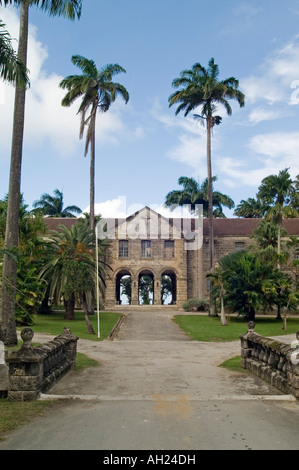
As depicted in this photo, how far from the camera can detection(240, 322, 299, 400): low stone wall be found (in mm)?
8312

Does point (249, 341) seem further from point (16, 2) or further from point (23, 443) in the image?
point (16, 2)

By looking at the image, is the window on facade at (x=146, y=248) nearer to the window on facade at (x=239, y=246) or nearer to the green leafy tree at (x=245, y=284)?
the window on facade at (x=239, y=246)

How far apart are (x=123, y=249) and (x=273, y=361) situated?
39117mm

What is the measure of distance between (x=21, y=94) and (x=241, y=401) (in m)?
13.4

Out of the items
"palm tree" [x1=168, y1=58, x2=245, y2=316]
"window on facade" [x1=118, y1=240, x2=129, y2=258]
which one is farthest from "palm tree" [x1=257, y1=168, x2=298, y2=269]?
"window on facade" [x1=118, y1=240, x2=129, y2=258]

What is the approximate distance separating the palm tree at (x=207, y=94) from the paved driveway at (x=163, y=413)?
1077 inches

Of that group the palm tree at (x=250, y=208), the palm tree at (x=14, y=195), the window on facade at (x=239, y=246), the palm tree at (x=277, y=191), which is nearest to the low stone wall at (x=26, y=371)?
the palm tree at (x=14, y=195)

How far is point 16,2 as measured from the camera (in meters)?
10.8

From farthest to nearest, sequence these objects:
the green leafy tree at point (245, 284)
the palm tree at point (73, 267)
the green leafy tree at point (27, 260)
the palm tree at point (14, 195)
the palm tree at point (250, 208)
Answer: the palm tree at point (250, 208) < the green leafy tree at point (245, 284) < the green leafy tree at point (27, 260) < the palm tree at point (73, 267) < the palm tree at point (14, 195)

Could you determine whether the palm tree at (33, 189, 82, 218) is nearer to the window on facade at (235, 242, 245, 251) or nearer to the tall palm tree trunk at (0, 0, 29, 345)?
the window on facade at (235, 242, 245, 251)

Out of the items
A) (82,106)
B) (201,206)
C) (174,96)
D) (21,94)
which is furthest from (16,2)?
(201,206)

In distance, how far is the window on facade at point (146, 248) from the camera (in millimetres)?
48531

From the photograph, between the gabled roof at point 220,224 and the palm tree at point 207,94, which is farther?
the gabled roof at point 220,224

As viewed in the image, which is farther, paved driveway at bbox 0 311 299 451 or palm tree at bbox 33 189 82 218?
palm tree at bbox 33 189 82 218
